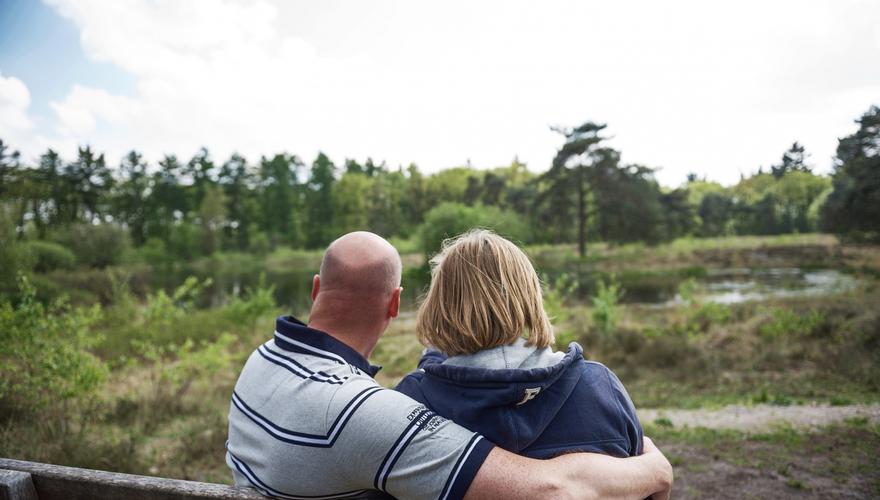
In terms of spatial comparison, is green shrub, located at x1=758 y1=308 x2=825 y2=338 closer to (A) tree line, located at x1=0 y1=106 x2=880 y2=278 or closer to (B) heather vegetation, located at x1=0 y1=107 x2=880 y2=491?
(B) heather vegetation, located at x1=0 y1=107 x2=880 y2=491

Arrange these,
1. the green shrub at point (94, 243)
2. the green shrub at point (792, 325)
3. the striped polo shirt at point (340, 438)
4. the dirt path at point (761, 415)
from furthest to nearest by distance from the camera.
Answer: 1. the green shrub at point (94, 243)
2. the green shrub at point (792, 325)
3. the dirt path at point (761, 415)
4. the striped polo shirt at point (340, 438)

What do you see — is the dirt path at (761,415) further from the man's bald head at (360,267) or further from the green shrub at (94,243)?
the green shrub at (94,243)

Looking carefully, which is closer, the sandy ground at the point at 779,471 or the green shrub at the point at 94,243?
the sandy ground at the point at 779,471

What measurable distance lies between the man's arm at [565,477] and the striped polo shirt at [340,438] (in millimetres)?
40

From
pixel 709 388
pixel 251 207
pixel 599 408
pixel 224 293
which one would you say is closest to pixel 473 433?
pixel 599 408

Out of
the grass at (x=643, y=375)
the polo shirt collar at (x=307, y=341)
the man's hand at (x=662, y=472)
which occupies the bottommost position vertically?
the grass at (x=643, y=375)

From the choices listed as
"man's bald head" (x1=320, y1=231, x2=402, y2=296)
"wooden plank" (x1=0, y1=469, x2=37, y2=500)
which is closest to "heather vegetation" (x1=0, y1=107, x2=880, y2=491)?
"man's bald head" (x1=320, y1=231, x2=402, y2=296)

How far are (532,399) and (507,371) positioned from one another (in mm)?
111

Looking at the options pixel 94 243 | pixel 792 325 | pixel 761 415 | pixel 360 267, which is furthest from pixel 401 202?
pixel 360 267

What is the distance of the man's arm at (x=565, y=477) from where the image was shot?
1.13m

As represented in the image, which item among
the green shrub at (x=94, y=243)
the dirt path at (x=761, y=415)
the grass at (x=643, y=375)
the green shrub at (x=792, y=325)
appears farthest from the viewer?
the green shrub at (x=94, y=243)

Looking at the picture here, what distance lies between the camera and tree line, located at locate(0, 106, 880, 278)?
15828mm

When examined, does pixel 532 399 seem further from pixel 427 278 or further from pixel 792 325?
pixel 427 278

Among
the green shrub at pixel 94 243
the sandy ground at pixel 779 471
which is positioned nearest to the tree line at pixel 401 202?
the green shrub at pixel 94 243
